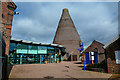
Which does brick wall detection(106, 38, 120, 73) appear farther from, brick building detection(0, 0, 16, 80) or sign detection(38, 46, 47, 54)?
sign detection(38, 46, 47, 54)

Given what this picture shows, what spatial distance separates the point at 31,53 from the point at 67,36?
114ft

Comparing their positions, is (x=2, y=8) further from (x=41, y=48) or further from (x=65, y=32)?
(x=65, y=32)

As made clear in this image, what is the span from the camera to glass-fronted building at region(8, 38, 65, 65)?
816 inches

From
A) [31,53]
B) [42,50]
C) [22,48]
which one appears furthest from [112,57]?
[22,48]

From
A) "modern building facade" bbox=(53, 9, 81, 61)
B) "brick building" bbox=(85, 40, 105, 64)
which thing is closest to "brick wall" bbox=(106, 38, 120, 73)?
"brick building" bbox=(85, 40, 105, 64)

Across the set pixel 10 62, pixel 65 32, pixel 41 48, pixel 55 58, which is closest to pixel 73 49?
pixel 65 32

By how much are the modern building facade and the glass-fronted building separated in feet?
75.8

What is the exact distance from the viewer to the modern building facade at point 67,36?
5262 centimetres

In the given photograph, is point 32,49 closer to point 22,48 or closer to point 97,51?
point 22,48

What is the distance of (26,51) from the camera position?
2244cm

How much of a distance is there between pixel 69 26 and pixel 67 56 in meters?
18.8

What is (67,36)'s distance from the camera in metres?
55.7

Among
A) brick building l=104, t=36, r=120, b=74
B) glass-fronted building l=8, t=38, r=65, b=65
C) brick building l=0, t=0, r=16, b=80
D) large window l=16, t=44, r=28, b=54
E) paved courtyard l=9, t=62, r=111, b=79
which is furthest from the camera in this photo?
large window l=16, t=44, r=28, b=54

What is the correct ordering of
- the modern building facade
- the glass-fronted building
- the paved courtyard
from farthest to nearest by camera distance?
the modern building facade → the glass-fronted building → the paved courtyard
